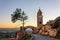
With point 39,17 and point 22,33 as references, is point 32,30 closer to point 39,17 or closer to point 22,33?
point 39,17

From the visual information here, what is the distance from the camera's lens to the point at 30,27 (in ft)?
95.6

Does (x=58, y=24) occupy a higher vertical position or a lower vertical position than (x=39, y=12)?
lower

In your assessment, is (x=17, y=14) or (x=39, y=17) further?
(x=17, y=14)

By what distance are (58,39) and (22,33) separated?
8.32 m

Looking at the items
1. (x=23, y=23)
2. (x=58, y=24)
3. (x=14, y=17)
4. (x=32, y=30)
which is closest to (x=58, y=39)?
(x=58, y=24)

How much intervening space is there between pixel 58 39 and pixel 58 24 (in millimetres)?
4773

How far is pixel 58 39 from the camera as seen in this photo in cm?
1512

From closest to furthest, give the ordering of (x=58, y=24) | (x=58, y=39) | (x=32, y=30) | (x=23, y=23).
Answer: (x=58, y=39)
(x=58, y=24)
(x=32, y=30)
(x=23, y=23)

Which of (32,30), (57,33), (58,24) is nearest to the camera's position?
(57,33)

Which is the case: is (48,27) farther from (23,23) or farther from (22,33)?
(23,23)

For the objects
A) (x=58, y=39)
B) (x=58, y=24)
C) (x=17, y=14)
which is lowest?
(x=58, y=39)

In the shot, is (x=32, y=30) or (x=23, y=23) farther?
(x=23, y=23)

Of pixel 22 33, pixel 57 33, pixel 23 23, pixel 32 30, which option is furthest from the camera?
pixel 23 23

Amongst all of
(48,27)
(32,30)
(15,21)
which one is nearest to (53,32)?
(48,27)
